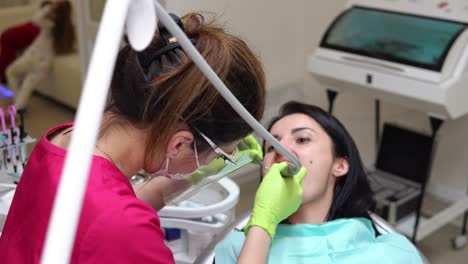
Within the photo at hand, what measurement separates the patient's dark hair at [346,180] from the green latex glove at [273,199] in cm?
Result: 25

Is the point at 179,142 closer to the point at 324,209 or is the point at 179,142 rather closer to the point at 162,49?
the point at 162,49

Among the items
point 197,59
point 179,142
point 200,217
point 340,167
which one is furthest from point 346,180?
point 197,59

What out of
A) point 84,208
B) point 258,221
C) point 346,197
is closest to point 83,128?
point 84,208

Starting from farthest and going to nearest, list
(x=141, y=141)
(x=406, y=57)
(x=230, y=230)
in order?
(x=406, y=57)
(x=230, y=230)
(x=141, y=141)

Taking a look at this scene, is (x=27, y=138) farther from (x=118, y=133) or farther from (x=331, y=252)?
(x=331, y=252)

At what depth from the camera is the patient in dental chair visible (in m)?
1.51

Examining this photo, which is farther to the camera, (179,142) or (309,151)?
(309,151)

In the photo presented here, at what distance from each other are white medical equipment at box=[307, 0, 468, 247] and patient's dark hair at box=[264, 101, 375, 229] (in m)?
0.88

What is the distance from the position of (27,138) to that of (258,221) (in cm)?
76

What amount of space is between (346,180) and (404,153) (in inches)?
60.4

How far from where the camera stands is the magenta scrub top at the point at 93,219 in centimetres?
89

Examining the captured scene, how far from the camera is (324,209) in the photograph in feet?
5.39

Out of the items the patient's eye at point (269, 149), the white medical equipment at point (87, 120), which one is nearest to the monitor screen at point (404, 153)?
the patient's eye at point (269, 149)

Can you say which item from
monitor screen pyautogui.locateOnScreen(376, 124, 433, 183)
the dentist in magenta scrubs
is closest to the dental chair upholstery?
the dentist in magenta scrubs
